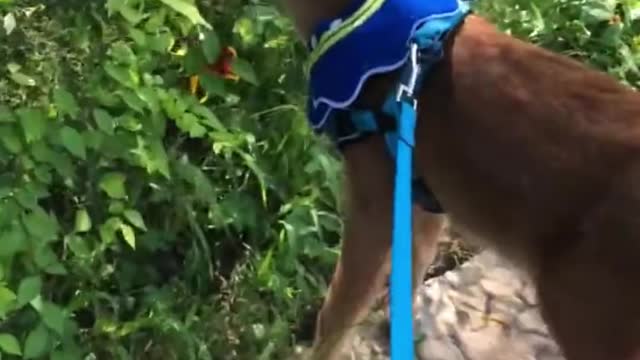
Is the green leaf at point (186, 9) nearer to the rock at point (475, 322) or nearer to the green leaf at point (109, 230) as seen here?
the green leaf at point (109, 230)

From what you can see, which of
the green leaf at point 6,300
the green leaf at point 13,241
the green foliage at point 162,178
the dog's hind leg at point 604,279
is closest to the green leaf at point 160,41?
the green foliage at point 162,178

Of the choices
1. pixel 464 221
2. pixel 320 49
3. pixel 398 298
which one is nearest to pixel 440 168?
pixel 464 221

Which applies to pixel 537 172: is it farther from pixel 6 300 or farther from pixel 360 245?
pixel 6 300

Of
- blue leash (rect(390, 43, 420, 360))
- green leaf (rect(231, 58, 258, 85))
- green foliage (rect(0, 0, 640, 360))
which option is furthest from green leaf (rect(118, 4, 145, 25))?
blue leash (rect(390, 43, 420, 360))

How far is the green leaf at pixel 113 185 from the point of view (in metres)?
2.75

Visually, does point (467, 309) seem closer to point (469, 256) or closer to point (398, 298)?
point (469, 256)

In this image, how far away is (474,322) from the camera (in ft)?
10.0

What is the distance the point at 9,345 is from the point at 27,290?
4.0 inches

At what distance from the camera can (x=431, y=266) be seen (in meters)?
3.18

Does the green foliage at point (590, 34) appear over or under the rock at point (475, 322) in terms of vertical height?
over

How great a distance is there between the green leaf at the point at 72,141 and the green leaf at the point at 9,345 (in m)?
0.37

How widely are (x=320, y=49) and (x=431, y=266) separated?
0.89 meters

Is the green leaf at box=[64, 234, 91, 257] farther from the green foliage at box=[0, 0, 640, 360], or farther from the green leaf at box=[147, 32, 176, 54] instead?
the green leaf at box=[147, 32, 176, 54]

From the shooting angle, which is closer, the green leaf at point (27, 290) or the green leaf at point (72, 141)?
the green leaf at point (27, 290)
